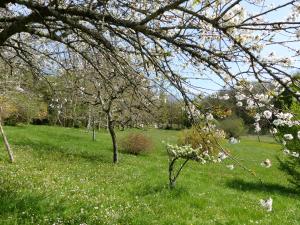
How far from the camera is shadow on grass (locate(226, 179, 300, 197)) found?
17.2m

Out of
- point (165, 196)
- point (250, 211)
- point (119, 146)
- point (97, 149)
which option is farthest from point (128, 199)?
point (119, 146)

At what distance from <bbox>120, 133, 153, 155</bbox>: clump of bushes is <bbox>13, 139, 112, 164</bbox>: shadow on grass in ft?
9.98

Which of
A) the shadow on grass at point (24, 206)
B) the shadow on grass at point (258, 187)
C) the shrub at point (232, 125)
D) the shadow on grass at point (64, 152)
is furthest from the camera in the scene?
the shadow on grass at point (64, 152)

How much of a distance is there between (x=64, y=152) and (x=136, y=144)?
5.53m

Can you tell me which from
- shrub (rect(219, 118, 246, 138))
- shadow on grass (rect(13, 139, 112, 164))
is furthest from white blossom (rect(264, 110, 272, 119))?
shadow on grass (rect(13, 139, 112, 164))

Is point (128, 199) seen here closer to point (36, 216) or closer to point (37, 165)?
point (36, 216)

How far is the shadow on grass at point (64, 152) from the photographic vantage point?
19.9 meters

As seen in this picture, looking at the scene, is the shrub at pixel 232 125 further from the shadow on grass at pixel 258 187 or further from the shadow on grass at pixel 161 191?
the shadow on grass at pixel 258 187

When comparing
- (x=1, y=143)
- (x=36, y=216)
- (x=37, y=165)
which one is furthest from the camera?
(x=1, y=143)

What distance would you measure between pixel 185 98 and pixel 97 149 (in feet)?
66.6

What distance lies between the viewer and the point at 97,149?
24.6 m

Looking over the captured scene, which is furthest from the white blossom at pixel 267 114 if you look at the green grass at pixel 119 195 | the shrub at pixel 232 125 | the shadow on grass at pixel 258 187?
the shadow on grass at pixel 258 187

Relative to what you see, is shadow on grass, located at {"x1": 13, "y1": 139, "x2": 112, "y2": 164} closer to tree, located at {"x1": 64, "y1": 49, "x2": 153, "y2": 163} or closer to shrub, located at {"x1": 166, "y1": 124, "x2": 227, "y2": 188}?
shrub, located at {"x1": 166, "y1": 124, "x2": 227, "y2": 188}

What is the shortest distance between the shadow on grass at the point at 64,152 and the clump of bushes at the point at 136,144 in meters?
3.04
